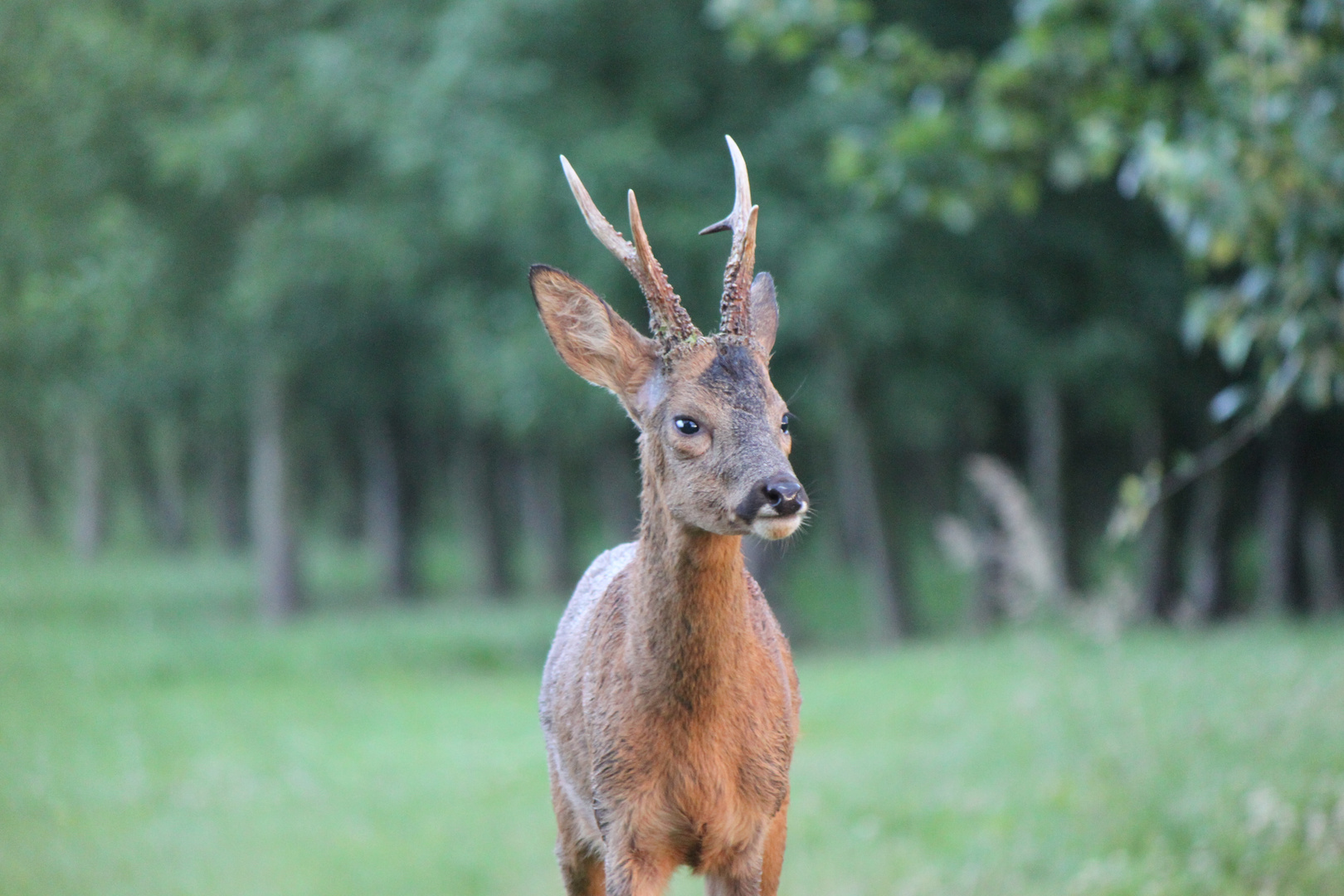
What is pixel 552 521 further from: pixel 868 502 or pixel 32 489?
pixel 32 489

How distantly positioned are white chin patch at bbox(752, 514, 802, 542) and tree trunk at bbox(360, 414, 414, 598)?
28411 millimetres

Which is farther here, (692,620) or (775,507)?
(692,620)

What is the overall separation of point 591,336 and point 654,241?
13.7m

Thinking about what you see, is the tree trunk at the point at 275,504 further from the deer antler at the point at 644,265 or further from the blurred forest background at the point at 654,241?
the deer antler at the point at 644,265

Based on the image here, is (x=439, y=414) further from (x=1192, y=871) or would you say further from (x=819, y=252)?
(x=1192, y=871)

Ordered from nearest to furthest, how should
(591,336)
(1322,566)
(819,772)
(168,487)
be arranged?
(591,336)
(819,772)
(1322,566)
(168,487)

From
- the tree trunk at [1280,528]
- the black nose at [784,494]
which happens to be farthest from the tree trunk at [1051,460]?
the black nose at [784,494]

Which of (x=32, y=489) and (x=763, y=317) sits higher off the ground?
(x=32, y=489)

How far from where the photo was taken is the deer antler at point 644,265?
223cm

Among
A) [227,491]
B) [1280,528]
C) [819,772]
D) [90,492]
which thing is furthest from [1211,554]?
[227,491]

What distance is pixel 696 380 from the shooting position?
8.67 ft

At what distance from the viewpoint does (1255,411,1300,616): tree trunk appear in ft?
66.1

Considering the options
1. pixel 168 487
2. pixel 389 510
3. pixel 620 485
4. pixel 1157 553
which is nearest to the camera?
pixel 1157 553

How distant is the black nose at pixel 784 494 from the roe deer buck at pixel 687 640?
6 centimetres
